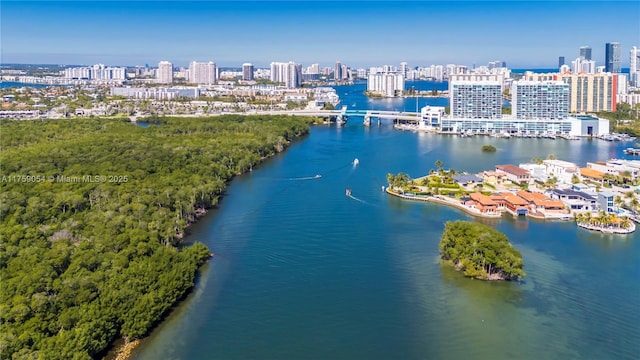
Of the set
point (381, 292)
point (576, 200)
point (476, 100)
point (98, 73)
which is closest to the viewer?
point (381, 292)

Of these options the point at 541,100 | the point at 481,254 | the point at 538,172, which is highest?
the point at 541,100

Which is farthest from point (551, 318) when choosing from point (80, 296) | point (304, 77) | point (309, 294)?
point (304, 77)

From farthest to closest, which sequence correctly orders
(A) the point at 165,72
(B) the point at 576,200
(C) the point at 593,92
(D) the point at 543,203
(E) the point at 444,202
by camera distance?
(A) the point at 165,72 < (C) the point at 593,92 < (E) the point at 444,202 < (B) the point at 576,200 < (D) the point at 543,203

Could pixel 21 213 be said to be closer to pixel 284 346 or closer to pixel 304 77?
pixel 284 346

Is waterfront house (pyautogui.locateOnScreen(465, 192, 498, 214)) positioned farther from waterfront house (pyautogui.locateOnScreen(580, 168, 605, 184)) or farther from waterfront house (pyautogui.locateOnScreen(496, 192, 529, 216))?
waterfront house (pyautogui.locateOnScreen(580, 168, 605, 184))

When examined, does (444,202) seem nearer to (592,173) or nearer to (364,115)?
(592,173)

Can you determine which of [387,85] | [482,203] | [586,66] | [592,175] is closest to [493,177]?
[592,175]

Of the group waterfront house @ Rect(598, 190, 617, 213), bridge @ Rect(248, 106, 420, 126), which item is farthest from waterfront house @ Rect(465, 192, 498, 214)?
bridge @ Rect(248, 106, 420, 126)

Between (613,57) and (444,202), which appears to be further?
(613,57)
